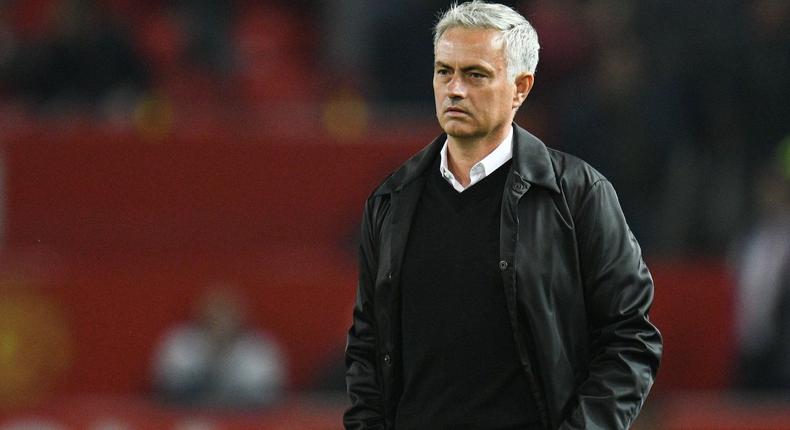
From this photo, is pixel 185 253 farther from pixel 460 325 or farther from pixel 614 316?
pixel 614 316

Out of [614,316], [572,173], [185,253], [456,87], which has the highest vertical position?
[185,253]

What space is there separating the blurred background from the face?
4097 millimetres

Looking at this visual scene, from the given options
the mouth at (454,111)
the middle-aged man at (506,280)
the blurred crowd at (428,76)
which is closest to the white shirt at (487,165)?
the middle-aged man at (506,280)

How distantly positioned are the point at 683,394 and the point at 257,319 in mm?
2475

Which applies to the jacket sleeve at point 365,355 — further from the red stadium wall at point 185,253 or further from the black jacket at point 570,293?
the red stadium wall at point 185,253

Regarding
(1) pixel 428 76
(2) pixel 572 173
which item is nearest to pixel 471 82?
(2) pixel 572 173

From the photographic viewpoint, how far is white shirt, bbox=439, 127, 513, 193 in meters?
3.55

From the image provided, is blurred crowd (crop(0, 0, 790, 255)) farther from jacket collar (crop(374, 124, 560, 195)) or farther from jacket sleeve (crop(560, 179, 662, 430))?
jacket sleeve (crop(560, 179, 662, 430))

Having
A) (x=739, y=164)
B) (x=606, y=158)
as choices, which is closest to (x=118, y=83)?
(x=606, y=158)

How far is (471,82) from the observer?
11.3 feet

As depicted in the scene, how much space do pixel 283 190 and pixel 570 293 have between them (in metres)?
6.48

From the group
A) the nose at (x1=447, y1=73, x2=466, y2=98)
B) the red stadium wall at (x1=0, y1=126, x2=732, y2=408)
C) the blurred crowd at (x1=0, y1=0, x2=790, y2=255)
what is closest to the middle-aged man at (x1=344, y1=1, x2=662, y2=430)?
the nose at (x1=447, y1=73, x2=466, y2=98)

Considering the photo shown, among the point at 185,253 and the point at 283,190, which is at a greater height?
the point at 283,190

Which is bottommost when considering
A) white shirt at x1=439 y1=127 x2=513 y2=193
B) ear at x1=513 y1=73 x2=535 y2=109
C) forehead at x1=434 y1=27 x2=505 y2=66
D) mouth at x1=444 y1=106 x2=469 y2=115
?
white shirt at x1=439 y1=127 x2=513 y2=193
